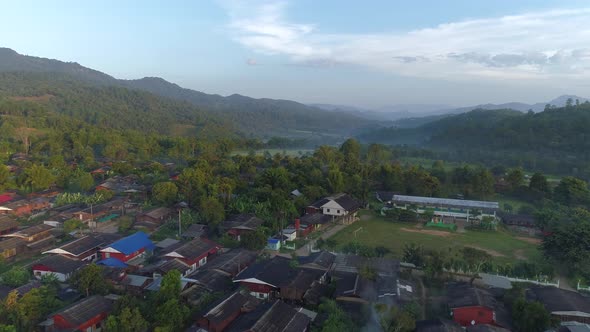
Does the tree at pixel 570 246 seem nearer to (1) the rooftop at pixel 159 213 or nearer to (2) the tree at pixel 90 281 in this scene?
(2) the tree at pixel 90 281

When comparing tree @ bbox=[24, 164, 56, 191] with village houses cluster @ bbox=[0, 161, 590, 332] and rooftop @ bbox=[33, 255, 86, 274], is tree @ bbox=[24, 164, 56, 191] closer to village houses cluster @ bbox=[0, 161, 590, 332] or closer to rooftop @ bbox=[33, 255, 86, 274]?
village houses cluster @ bbox=[0, 161, 590, 332]

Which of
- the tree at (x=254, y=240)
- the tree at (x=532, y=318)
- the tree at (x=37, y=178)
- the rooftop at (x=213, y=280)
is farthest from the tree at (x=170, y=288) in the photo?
the tree at (x=37, y=178)

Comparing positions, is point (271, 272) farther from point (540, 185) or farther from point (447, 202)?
point (540, 185)

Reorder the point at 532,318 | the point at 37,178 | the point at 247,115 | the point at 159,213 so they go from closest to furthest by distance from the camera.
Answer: the point at 532,318 → the point at 159,213 → the point at 37,178 → the point at 247,115

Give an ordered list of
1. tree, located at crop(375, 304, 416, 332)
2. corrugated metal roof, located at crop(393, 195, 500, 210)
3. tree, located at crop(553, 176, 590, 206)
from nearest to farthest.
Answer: tree, located at crop(375, 304, 416, 332)
corrugated metal roof, located at crop(393, 195, 500, 210)
tree, located at crop(553, 176, 590, 206)

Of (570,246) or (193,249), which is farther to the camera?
(193,249)

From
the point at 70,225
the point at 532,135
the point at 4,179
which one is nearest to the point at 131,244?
the point at 70,225

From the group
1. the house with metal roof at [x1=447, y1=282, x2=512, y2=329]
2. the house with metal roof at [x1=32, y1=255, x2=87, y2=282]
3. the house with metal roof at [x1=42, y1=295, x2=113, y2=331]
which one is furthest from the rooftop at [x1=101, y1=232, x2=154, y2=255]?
the house with metal roof at [x1=447, y1=282, x2=512, y2=329]
